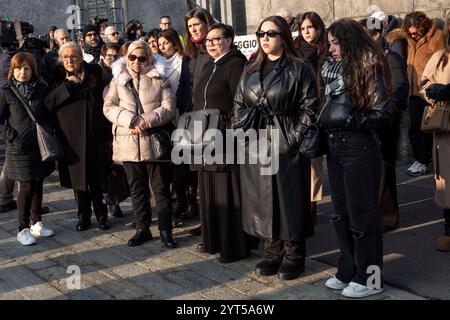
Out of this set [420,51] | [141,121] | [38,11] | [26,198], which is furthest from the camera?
[38,11]

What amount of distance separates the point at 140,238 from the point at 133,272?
29.4 inches

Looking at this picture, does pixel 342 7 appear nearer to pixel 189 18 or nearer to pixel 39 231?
pixel 189 18

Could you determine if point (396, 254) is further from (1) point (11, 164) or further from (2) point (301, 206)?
(1) point (11, 164)

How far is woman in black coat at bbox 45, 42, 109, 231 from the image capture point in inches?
230

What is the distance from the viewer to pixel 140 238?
562 cm

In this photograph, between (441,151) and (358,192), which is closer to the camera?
(358,192)

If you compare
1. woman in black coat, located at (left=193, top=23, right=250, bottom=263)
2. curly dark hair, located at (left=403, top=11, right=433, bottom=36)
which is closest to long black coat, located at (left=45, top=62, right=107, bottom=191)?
woman in black coat, located at (left=193, top=23, right=250, bottom=263)

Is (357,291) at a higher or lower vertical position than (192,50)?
lower

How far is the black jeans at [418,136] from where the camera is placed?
7.82 metres

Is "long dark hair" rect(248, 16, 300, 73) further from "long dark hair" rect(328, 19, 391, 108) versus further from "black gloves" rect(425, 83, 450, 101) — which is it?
"black gloves" rect(425, 83, 450, 101)

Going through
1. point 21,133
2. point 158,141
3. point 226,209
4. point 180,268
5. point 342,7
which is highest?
point 342,7

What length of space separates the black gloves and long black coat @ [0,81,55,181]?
3.38 m

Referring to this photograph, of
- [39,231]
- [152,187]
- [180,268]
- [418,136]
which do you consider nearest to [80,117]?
[152,187]

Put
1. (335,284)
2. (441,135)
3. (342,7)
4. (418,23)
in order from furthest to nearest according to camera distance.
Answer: (342,7) → (418,23) → (441,135) → (335,284)
